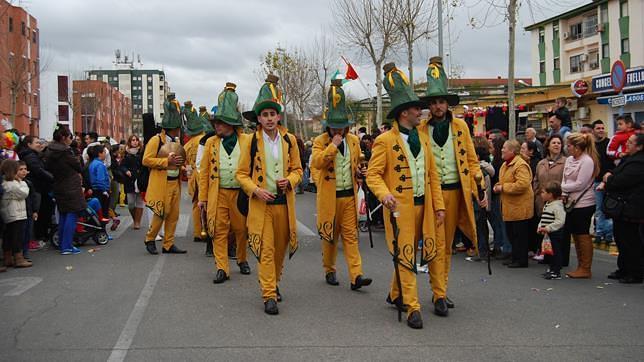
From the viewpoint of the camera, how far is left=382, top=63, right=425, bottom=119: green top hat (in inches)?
242

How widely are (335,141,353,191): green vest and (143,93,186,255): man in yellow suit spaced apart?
3047 mm

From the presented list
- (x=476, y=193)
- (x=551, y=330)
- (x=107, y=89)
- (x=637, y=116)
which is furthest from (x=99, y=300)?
(x=107, y=89)

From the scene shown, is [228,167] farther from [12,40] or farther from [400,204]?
[12,40]

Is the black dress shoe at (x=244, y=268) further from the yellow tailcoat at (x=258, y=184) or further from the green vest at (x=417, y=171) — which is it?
the green vest at (x=417, y=171)

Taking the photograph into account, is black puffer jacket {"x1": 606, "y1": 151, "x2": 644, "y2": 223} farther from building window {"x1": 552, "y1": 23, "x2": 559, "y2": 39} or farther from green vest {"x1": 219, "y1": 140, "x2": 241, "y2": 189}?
building window {"x1": 552, "y1": 23, "x2": 559, "y2": 39}

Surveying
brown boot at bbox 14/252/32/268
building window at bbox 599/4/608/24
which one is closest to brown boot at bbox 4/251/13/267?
brown boot at bbox 14/252/32/268

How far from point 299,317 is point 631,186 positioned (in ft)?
15.1

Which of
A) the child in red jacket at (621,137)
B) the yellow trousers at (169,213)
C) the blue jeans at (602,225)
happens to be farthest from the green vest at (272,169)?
the blue jeans at (602,225)

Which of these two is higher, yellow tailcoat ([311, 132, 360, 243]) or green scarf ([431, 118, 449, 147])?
green scarf ([431, 118, 449, 147])

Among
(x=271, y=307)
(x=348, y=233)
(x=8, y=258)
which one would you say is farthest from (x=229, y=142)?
(x=8, y=258)

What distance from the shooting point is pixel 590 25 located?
161ft

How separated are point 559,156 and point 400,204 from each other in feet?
14.1

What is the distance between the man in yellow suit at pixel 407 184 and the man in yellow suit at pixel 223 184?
2510 millimetres

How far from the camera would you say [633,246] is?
8125mm
